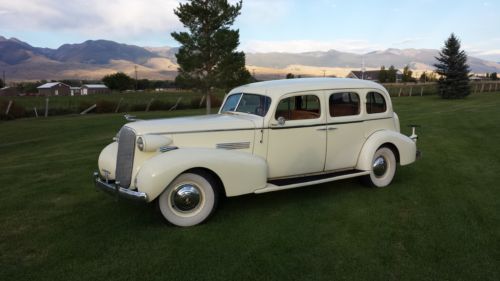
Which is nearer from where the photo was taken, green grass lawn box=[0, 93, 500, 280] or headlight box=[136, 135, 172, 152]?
green grass lawn box=[0, 93, 500, 280]

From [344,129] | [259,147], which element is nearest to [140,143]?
[259,147]

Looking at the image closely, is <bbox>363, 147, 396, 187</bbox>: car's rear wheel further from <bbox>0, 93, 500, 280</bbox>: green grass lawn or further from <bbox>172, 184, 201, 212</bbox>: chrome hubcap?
<bbox>172, 184, 201, 212</bbox>: chrome hubcap

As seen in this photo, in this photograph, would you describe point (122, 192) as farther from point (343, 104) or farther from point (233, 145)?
point (343, 104)

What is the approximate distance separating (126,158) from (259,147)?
178 centimetres

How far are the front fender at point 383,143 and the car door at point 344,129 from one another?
0.34 ft

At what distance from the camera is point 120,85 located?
110 metres

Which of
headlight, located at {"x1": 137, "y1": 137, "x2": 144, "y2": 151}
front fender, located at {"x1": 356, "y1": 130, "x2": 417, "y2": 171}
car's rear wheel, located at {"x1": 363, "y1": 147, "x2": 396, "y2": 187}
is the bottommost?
car's rear wheel, located at {"x1": 363, "y1": 147, "x2": 396, "y2": 187}

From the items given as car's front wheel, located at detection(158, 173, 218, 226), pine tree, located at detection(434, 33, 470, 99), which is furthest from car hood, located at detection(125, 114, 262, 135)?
pine tree, located at detection(434, 33, 470, 99)

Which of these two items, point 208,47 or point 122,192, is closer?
point 122,192

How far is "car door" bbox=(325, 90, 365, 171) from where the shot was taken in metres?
6.07

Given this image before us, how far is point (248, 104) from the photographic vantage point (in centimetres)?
594

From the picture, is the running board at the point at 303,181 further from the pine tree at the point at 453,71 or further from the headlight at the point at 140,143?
the pine tree at the point at 453,71

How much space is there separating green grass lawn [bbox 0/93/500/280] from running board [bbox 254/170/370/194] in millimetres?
347

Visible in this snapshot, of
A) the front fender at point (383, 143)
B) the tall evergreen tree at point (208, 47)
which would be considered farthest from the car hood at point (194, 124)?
the tall evergreen tree at point (208, 47)
